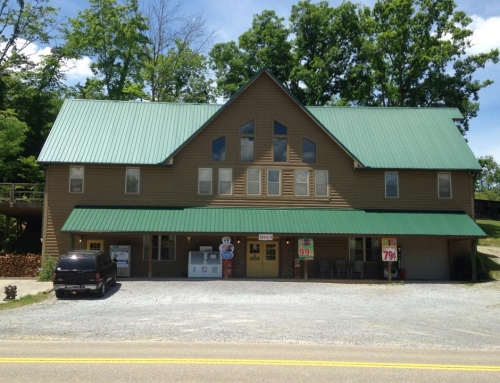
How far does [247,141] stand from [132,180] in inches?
283

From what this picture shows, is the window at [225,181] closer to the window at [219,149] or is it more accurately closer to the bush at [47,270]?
the window at [219,149]

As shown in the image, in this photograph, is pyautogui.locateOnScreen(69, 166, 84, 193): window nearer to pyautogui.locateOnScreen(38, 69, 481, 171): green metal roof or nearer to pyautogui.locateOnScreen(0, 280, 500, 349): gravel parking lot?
pyautogui.locateOnScreen(38, 69, 481, 171): green metal roof

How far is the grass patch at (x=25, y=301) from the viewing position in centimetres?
1835

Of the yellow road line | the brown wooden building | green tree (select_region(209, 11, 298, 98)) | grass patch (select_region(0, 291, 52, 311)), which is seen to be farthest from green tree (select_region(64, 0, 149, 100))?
the yellow road line

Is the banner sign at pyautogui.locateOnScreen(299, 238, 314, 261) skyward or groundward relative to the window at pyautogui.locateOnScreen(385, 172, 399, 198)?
groundward

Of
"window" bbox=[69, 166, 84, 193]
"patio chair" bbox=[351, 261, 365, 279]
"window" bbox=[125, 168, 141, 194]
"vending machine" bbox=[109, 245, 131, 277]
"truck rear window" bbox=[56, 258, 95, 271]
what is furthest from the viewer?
"window" bbox=[125, 168, 141, 194]

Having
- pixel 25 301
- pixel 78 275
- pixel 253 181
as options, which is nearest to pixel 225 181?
pixel 253 181

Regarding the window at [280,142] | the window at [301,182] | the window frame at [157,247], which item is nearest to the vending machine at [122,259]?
the window frame at [157,247]

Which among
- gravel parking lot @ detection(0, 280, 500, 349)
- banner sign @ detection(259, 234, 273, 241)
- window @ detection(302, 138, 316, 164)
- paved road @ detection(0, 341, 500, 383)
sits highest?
window @ detection(302, 138, 316, 164)

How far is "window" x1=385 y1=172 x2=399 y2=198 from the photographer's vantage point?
1212 inches

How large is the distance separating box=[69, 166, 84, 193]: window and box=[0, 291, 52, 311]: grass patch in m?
8.80

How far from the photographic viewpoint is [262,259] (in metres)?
29.7

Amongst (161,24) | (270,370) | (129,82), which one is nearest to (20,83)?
(129,82)

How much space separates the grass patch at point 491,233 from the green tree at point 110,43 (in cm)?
3363
